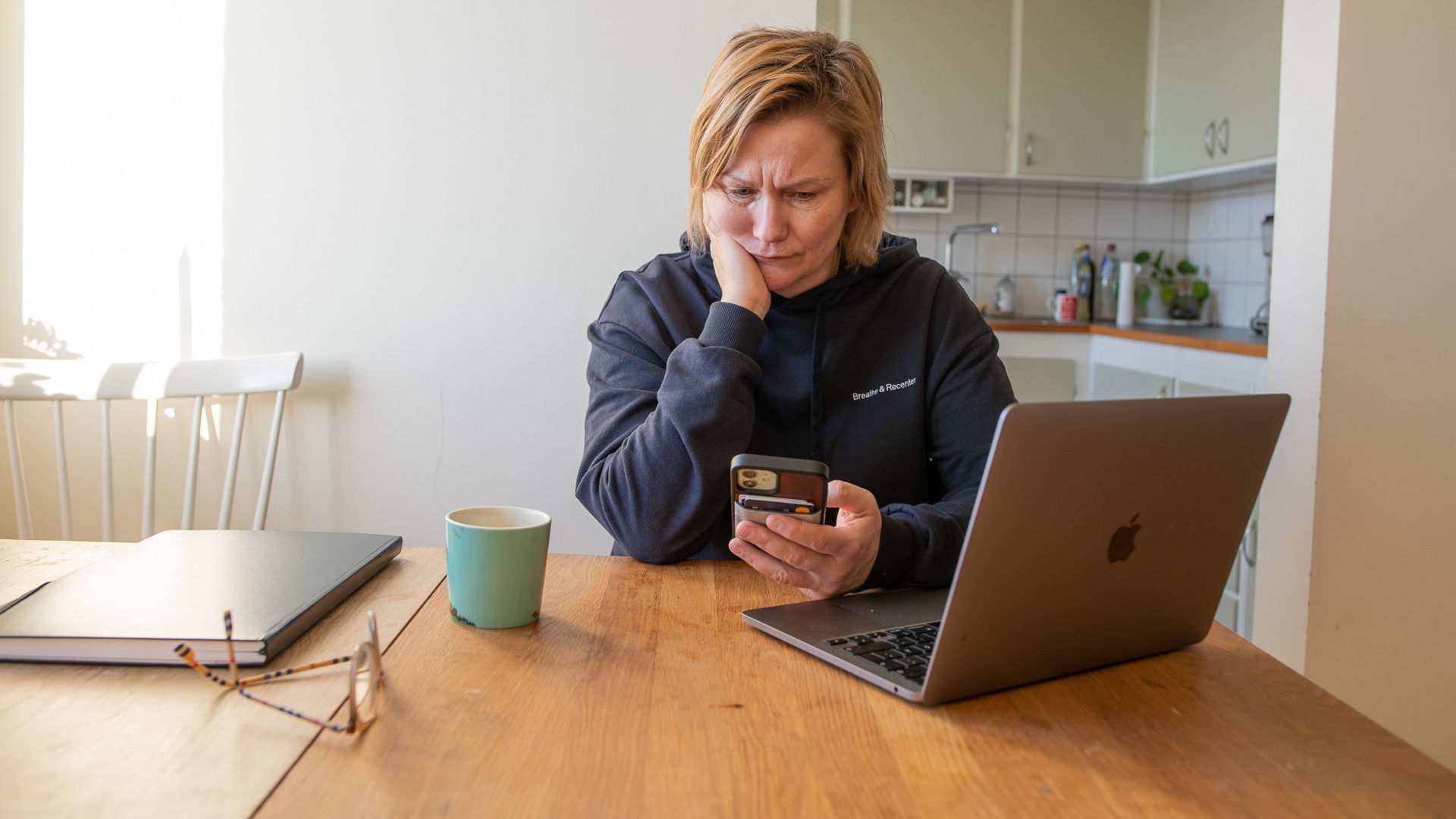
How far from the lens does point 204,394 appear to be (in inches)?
61.9

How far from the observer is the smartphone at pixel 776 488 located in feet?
2.68

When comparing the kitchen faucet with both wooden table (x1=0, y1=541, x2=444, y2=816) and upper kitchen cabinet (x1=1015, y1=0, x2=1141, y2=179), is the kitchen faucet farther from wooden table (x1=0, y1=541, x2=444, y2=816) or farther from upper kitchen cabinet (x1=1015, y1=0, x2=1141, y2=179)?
wooden table (x1=0, y1=541, x2=444, y2=816)

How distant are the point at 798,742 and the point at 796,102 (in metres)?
0.76

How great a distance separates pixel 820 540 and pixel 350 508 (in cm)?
115

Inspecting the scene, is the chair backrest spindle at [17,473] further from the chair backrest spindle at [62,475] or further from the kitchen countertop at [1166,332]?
the kitchen countertop at [1166,332]

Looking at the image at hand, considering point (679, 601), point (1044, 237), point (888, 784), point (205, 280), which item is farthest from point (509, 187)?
point (1044, 237)

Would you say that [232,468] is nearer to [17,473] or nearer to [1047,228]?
[17,473]

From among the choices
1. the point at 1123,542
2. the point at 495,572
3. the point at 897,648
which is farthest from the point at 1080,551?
the point at 495,572

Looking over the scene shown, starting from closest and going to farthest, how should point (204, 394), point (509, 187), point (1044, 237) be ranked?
point (204, 394) → point (509, 187) → point (1044, 237)

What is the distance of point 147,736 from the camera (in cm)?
62

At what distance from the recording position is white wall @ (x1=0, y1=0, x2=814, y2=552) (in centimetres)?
165

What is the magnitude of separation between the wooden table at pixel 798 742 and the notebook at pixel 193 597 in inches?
3.8

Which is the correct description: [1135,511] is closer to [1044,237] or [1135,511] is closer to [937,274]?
[937,274]

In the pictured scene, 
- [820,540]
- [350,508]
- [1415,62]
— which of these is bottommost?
[350,508]
